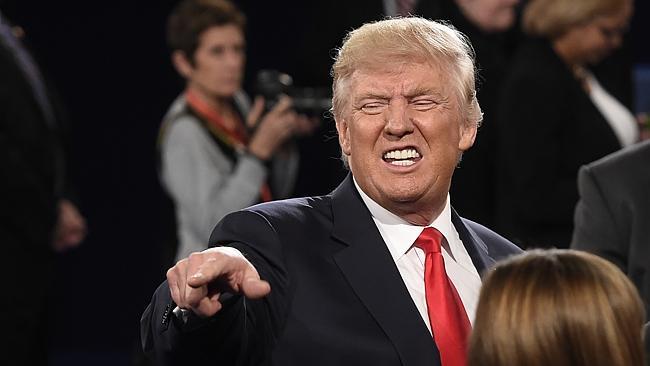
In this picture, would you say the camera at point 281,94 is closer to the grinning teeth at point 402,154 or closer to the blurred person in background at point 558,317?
the grinning teeth at point 402,154

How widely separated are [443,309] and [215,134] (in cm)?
203

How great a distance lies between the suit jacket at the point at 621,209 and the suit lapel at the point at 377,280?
24.4 inches

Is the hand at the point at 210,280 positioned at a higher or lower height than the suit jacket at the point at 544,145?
higher

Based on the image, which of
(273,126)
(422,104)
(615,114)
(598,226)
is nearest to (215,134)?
(273,126)

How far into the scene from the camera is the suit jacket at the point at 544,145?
14.1 feet

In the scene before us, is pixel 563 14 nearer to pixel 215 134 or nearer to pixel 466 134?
pixel 215 134

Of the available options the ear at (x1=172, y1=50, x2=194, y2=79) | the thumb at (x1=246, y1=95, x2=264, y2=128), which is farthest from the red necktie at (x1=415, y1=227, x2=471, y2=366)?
the ear at (x1=172, y1=50, x2=194, y2=79)

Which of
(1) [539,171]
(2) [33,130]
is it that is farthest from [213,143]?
(1) [539,171]

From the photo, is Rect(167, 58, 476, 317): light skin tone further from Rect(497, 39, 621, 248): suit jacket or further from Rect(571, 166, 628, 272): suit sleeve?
Rect(497, 39, 621, 248): suit jacket

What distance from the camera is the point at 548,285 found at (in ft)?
6.63

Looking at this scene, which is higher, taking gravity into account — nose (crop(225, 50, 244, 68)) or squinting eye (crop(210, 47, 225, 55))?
squinting eye (crop(210, 47, 225, 55))

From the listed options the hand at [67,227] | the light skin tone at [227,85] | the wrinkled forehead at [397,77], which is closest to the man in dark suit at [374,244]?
the wrinkled forehead at [397,77]

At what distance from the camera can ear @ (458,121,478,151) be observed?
8.38 feet

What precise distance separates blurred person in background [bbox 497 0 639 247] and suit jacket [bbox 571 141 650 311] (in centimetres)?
127
